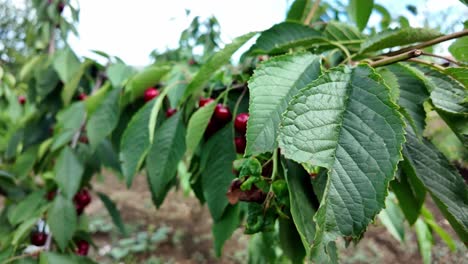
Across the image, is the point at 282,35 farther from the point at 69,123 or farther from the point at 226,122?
the point at 69,123

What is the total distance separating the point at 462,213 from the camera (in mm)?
537

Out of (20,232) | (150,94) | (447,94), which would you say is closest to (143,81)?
(150,94)

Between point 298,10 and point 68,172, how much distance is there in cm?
84

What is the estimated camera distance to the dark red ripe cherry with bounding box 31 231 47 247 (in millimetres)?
1188

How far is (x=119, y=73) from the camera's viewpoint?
4.16 ft

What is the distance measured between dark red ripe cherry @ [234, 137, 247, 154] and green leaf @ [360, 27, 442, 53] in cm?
29

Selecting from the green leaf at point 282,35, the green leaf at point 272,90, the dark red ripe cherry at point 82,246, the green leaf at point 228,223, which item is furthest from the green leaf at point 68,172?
the green leaf at point 272,90

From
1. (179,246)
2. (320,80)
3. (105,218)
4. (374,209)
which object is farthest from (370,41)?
(105,218)

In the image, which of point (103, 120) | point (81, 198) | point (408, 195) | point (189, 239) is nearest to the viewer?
point (408, 195)

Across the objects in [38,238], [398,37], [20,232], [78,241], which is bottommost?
[78,241]

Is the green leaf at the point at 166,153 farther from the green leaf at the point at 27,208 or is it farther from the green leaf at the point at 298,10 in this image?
the green leaf at the point at 27,208

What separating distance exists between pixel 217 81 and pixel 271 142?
0.52 meters

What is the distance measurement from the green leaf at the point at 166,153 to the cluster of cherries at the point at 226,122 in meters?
0.07

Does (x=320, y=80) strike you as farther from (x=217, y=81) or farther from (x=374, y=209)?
(x=217, y=81)
